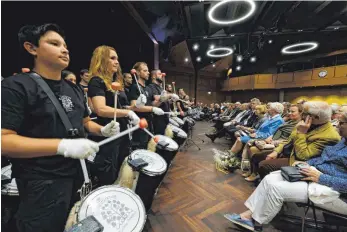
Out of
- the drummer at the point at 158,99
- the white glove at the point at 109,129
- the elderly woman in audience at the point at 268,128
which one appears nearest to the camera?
the white glove at the point at 109,129

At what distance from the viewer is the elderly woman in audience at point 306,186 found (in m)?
1.44

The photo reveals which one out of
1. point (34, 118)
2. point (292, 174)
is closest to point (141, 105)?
point (34, 118)

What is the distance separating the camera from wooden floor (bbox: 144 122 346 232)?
177 cm

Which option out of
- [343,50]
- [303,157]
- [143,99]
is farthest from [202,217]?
[343,50]

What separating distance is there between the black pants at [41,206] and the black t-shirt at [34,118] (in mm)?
43

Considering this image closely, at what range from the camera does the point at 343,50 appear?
11.7 meters

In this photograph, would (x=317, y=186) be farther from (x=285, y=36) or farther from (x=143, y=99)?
(x=285, y=36)

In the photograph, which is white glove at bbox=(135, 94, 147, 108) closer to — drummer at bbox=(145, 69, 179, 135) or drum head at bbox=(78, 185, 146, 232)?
drummer at bbox=(145, 69, 179, 135)

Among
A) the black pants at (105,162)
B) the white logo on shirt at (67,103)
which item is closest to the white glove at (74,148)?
the white logo on shirt at (67,103)

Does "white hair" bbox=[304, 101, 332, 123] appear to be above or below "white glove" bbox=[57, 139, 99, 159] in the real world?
above

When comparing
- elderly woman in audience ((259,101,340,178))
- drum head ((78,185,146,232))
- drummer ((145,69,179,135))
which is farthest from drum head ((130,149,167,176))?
elderly woman in audience ((259,101,340,178))

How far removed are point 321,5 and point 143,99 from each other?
6.14m

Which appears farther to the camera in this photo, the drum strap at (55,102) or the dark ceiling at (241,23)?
the dark ceiling at (241,23)

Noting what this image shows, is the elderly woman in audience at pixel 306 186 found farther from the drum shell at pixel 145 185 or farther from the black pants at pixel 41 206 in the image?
the black pants at pixel 41 206
